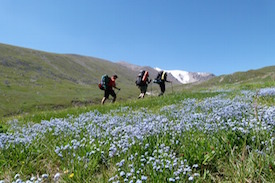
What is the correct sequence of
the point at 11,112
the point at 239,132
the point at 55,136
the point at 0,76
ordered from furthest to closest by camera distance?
the point at 0,76, the point at 11,112, the point at 55,136, the point at 239,132

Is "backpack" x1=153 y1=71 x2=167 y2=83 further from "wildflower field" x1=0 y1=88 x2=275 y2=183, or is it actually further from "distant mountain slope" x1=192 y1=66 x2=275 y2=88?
"distant mountain slope" x1=192 y1=66 x2=275 y2=88

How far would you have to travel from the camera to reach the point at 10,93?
81.1 metres

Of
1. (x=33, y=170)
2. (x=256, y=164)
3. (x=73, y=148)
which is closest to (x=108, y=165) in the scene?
(x=73, y=148)

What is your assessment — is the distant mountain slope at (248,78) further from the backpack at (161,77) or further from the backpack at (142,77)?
the backpack at (142,77)

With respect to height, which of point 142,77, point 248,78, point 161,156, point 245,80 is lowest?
point 161,156

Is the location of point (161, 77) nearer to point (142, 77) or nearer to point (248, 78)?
point (142, 77)

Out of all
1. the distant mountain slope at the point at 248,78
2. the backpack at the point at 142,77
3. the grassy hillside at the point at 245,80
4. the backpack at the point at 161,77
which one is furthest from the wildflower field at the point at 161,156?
the distant mountain slope at the point at 248,78

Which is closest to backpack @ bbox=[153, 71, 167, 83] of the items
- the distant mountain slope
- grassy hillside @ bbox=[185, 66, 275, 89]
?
grassy hillside @ bbox=[185, 66, 275, 89]

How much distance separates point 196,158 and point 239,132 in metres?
1.05

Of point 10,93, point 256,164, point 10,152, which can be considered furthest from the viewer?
point 10,93

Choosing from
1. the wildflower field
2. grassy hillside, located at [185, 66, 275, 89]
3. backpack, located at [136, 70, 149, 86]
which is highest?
grassy hillside, located at [185, 66, 275, 89]

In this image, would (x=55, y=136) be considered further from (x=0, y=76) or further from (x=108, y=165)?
(x=0, y=76)

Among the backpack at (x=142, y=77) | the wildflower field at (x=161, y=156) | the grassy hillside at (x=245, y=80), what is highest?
the grassy hillside at (x=245, y=80)

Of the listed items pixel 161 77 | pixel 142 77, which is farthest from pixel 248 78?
pixel 142 77
